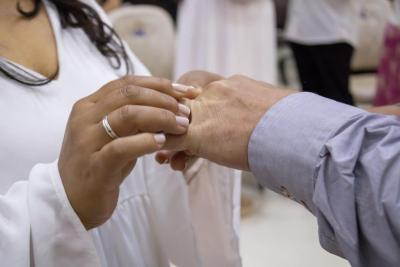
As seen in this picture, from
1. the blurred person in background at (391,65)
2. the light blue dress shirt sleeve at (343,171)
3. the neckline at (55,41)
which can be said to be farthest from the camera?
the blurred person in background at (391,65)

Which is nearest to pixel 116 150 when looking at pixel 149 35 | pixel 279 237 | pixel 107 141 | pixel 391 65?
pixel 107 141

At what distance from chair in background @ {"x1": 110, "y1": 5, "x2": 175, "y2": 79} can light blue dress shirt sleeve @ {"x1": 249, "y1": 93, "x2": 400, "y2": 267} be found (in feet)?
5.95

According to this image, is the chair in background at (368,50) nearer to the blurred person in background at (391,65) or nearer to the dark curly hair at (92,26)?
the blurred person in background at (391,65)

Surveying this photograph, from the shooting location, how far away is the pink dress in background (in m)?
1.77

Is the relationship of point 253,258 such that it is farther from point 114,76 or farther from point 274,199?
point 114,76

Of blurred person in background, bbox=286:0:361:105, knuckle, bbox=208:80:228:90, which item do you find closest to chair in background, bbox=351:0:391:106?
blurred person in background, bbox=286:0:361:105

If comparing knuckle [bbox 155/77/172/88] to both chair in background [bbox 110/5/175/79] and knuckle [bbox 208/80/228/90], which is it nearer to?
knuckle [bbox 208/80/228/90]

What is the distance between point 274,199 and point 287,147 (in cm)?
162

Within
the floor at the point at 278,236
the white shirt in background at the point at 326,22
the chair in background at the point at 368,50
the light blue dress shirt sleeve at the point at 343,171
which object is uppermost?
the light blue dress shirt sleeve at the point at 343,171

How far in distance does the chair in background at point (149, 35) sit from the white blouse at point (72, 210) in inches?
54.1

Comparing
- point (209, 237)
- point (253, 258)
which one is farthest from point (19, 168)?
point (253, 258)

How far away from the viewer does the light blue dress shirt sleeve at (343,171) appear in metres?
0.49

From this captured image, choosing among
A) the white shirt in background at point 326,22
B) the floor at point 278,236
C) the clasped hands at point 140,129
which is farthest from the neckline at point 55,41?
the white shirt in background at point 326,22

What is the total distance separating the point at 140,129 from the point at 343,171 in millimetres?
233
